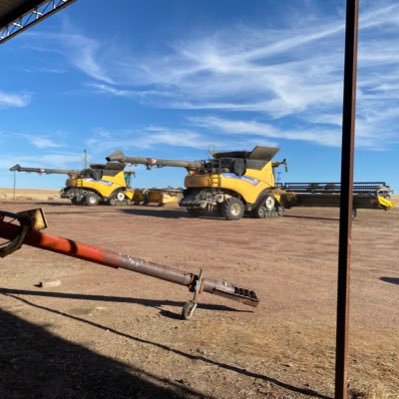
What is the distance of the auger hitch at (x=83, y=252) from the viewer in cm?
398

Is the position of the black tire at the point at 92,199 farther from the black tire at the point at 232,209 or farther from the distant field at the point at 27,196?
the distant field at the point at 27,196

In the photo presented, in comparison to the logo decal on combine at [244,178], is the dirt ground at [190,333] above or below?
below

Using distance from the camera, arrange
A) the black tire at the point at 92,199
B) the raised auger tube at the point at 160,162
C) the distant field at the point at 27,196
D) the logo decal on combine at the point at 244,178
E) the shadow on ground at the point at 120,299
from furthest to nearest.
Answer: the distant field at the point at 27,196 < the black tire at the point at 92,199 < the raised auger tube at the point at 160,162 < the logo decal on combine at the point at 244,178 < the shadow on ground at the point at 120,299

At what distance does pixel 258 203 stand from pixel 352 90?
19.3 metres

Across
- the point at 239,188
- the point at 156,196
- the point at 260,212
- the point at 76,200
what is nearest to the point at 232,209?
the point at 239,188

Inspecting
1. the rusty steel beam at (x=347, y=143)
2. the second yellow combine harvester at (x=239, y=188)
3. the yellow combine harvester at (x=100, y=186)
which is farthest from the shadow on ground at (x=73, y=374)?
the yellow combine harvester at (x=100, y=186)

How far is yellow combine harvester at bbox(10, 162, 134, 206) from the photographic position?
3309 cm

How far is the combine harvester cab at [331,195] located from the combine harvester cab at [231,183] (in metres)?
1.66

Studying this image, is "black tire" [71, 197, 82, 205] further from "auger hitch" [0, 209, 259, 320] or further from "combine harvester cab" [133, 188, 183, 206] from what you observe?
"auger hitch" [0, 209, 259, 320]

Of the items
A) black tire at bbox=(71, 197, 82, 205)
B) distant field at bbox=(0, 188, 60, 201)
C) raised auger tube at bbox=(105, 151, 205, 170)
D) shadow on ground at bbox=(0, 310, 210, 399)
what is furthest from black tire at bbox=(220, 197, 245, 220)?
distant field at bbox=(0, 188, 60, 201)

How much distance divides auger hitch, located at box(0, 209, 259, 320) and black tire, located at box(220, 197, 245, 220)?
15.0 metres

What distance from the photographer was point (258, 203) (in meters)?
22.3

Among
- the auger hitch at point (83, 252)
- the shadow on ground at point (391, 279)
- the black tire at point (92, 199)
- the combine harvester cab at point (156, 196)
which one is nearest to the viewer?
the auger hitch at point (83, 252)

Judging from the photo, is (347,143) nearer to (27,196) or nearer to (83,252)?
(83,252)
